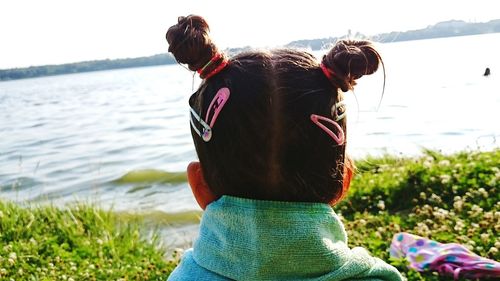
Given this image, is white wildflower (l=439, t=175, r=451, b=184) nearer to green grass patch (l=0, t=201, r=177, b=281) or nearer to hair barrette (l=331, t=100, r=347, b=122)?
green grass patch (l=0, t=201, r=177, b=281)

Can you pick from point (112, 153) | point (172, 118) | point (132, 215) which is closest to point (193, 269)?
point (132, 215)

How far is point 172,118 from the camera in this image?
19969 millimetres

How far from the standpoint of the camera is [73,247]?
18.1ft

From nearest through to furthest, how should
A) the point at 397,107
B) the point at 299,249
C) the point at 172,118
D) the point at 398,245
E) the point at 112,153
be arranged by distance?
the point at 299,249 < the point at 398,245 < the point at 112,153 < the point at 397,107 < the point at 172,118

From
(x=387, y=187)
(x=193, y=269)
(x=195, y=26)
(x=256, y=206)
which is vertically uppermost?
(x=195, y=26)

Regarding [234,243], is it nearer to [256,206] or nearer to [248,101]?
[256,206]

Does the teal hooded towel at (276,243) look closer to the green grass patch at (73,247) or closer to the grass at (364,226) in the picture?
the grass at (364,226)

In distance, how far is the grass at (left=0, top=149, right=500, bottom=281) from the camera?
4.17 metres

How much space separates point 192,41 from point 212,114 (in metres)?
0.27

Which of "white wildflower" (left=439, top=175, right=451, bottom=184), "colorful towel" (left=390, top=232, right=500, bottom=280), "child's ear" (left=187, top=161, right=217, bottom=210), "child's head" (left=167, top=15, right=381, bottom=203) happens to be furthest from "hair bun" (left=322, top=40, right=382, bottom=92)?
"white wildflower" (left=439, top=175, right=451, bottom=184)

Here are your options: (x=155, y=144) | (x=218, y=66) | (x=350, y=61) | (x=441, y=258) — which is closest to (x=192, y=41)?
(x=218, y=66)

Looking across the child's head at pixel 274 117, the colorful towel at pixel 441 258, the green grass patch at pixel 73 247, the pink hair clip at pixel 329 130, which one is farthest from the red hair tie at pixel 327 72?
the green grass patch at pixel 73 247

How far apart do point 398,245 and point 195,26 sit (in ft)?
8.46

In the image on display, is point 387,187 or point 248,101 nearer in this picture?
point 248,101
